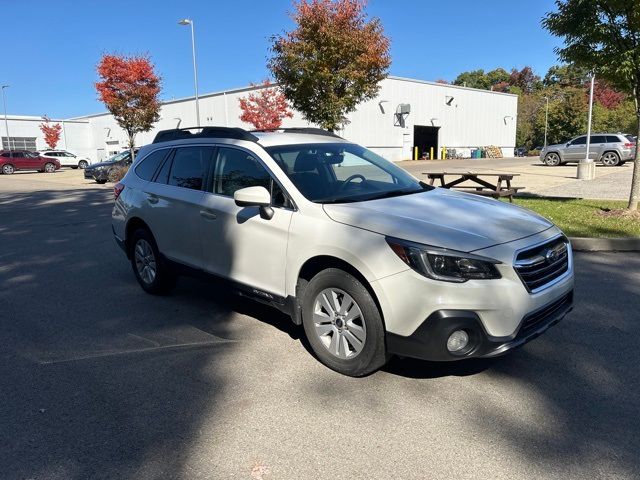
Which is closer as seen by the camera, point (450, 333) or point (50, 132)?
point (450, 333)

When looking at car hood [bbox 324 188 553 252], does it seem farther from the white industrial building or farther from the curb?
the white industrial building

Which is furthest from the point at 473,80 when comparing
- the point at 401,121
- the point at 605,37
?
the point at 605,37

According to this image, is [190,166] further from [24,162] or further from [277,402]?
[24,162]

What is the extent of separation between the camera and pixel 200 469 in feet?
8.99

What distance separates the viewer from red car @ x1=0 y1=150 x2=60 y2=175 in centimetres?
3934

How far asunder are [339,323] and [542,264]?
57.4 inches

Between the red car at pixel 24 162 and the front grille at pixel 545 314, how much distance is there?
146ft

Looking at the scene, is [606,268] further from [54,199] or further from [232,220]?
[54,199]

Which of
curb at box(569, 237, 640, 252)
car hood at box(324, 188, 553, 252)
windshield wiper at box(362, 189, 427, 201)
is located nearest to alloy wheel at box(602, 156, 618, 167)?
curb at box(569, 237, 640, 252)

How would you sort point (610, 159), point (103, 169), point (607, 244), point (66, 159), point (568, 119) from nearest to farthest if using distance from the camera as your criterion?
1. point (607, 244)
2. point (103, 169)
3. point (610, 159)
4. point (66, 159)
5. point (568, 119)

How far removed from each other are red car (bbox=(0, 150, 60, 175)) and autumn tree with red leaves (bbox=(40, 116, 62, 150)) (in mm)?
20083

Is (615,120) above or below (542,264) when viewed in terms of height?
above

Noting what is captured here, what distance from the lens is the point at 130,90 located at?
26219 mm

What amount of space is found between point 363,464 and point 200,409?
119 cm
